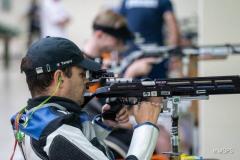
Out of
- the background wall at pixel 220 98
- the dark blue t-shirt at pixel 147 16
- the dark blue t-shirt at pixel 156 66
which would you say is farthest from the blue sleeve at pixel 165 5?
the background wall at pixel 220 98

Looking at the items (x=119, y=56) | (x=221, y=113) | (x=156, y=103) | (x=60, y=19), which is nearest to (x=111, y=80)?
(x=156, y=103)

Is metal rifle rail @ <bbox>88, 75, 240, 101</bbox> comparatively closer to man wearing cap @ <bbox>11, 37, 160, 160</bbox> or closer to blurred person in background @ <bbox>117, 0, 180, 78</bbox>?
man wearing cap @ <bbox>11, 37, 160, 160</bbox>

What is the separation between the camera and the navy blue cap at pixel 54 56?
7.12 ft

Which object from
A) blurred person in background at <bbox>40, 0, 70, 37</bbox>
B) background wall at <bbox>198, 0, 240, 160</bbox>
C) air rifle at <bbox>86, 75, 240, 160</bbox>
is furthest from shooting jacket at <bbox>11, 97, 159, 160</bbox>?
blurred person in background at <bbox>40, 0, 70, 37</bbox>

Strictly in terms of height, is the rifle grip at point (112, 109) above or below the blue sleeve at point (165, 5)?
below

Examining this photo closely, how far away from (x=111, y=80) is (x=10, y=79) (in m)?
10.4

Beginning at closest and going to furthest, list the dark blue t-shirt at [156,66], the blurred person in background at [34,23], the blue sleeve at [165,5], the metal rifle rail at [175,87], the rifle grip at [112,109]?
the metal rifle rail at [175,87], the rifle grip at [112,109], the dark blue t-shirt at [156,66], the blue sleeve at [165,5], the blurred person in background at [34,23]

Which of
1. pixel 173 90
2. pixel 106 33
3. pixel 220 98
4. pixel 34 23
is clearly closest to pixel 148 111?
pixel 173 90

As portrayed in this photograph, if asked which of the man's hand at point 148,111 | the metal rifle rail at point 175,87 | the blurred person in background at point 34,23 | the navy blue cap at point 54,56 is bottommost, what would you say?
the man's hand at point 148,111

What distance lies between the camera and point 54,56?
2.17 metres

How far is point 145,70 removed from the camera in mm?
3979

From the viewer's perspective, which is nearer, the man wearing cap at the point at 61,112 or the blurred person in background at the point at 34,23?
the man wearing cap at the point at 61,112

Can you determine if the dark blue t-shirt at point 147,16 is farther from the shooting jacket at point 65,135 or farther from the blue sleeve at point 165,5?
the shooting jacket at point 65,135

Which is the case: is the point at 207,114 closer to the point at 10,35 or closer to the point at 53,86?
the point at 53,86
